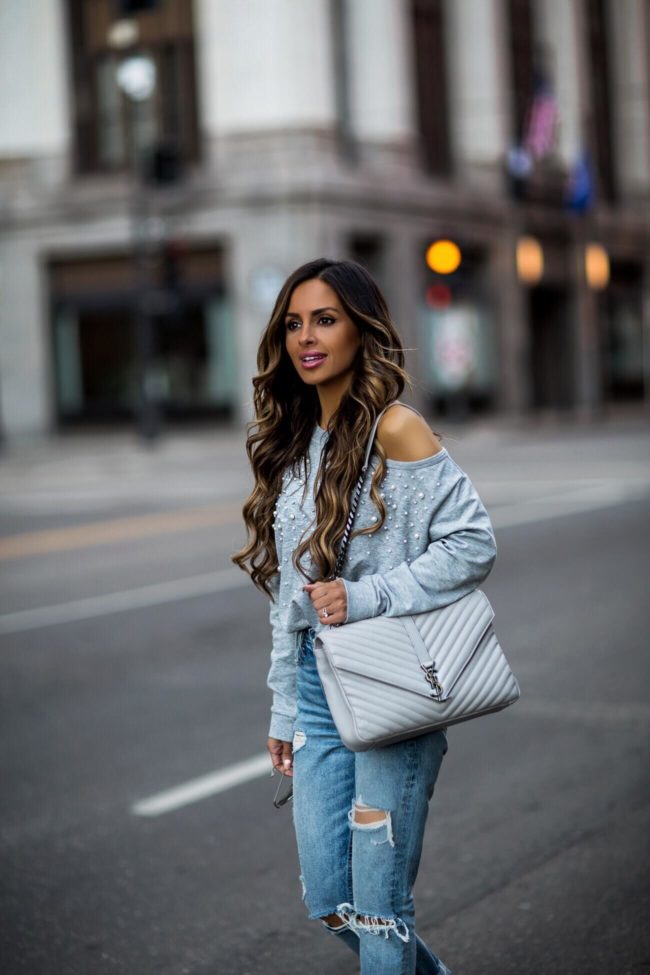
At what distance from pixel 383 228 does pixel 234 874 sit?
106 feet

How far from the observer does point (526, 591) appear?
36.6 ft

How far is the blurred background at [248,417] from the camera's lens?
5.05m

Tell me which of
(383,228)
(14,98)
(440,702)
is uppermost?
(14,98)

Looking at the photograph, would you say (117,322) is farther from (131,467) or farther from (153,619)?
(153,619)

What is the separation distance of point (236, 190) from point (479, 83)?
10968mm

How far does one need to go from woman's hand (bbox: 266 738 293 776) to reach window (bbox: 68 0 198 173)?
33.7m

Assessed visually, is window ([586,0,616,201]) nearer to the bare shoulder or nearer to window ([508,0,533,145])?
window ([508,0,533,145])

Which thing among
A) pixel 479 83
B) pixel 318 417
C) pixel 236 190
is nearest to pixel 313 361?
pixel 318 417

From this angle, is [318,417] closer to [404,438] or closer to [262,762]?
[404,438]

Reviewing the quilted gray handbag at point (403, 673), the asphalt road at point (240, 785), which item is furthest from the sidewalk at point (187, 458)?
the quilted gray handbag at point (403, 673)

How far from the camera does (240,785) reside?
6.27 metres

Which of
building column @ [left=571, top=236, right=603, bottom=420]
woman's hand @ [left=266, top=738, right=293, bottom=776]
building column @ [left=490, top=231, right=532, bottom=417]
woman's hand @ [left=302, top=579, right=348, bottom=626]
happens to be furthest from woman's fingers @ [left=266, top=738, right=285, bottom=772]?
building column @ [left=571, top=236, right=603, bottom=420]

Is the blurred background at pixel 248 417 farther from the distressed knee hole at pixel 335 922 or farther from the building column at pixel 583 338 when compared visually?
the distressed knee hole at pixel 335 922

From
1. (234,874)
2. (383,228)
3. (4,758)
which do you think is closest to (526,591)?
(4,758)
